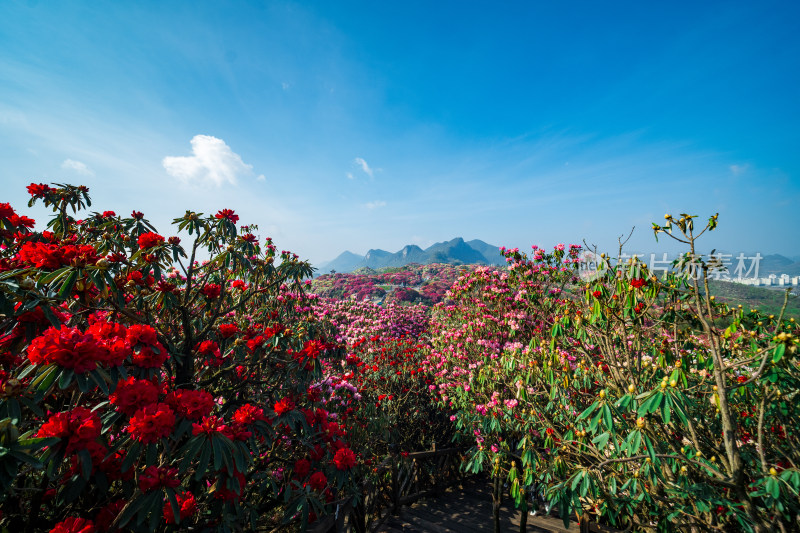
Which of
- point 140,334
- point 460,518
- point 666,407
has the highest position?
point 140,334

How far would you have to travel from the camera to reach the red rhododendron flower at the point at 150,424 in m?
1.61

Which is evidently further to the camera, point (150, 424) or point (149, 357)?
point (149, 357)

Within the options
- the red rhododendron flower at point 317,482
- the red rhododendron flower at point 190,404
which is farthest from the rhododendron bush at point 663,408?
the red rhododendron flower at point 190,404

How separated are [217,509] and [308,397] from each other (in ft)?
4.52

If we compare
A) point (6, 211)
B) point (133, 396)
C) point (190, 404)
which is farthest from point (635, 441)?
point (6, 211)

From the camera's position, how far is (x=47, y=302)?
5.54 ft

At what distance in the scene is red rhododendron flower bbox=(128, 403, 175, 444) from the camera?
1.61m

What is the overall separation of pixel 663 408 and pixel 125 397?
11.5 feet

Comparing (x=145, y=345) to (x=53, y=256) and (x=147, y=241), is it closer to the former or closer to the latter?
(x=53, y=256)

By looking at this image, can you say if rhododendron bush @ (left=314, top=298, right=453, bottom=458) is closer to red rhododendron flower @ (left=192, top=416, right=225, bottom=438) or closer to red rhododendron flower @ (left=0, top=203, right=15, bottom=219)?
red rhododendron flower @ (left=192, top=416, right=225, bottom=438)

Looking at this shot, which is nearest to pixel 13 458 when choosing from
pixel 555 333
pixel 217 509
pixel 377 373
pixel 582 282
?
pixel 217 509

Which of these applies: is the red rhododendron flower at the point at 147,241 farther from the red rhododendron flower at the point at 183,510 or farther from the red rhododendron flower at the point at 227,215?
the red rhododendron flower at the point at 183,510

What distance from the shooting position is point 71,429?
1.46 metres

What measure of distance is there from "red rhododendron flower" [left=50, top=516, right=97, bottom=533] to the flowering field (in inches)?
0.6
